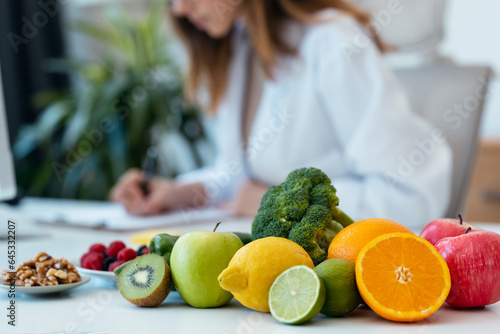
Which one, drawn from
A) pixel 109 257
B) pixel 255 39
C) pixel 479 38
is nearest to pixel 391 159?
pixel 255 39

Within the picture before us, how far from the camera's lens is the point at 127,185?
5.28 ft

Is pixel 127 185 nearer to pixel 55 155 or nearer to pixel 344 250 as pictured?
pixel 344 250

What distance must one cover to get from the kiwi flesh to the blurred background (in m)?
Result: 1.98

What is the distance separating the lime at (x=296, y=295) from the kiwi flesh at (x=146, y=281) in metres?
0.12

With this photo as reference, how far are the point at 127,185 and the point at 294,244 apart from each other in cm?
112

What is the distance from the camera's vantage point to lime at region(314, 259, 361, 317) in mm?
524

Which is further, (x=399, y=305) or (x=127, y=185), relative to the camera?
(x=127, y=185)

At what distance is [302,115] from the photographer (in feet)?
5.49

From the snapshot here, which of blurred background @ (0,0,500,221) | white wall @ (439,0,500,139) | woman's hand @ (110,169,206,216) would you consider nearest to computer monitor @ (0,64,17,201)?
woman's hand @ (110,169,206,216)

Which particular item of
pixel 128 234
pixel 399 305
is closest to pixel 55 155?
pixel 128 234

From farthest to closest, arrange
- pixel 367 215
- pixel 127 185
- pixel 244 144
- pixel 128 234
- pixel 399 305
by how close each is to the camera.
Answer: pixel 244 144
pixel 127 185
pixel 367 215
pixel 128 234
pixel 399 305

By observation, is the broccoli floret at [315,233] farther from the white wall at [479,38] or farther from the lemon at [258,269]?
the white wall at [479,38]

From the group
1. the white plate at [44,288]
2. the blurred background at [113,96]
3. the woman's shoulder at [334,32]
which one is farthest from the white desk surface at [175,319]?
the blurred background at [113,96]

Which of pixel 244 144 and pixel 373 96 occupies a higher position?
pixel 373 96
